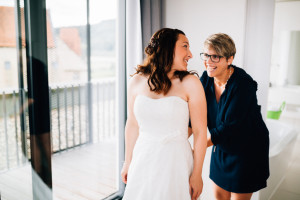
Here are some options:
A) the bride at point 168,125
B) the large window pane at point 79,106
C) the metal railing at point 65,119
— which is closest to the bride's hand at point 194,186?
the bride at point 168,125

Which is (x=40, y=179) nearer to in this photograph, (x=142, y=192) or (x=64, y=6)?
(x=142, y=192)

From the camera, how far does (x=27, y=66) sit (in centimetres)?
169

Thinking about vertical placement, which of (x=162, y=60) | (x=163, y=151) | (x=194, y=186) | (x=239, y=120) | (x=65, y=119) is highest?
(x=162, y=60)

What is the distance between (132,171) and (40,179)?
85 cm

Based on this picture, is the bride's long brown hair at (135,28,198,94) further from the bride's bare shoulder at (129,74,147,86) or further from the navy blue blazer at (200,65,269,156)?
the navy blue blazer at (200,65,269,156)

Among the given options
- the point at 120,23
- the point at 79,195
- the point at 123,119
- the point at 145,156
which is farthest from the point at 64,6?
the point at 145,156

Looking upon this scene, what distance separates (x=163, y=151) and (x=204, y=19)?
4.79ft

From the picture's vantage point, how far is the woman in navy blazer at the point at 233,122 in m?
1.52

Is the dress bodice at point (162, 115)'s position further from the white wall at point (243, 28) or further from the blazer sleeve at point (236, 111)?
the white wall at point (243, 28)

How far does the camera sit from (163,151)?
1297 millimetres

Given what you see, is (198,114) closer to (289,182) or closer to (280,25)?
(289,182)

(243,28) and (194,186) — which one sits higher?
(243,28)

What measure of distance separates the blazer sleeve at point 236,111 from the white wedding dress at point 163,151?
0.31 metres

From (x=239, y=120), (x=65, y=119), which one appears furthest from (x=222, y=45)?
(x=65, y=119)
